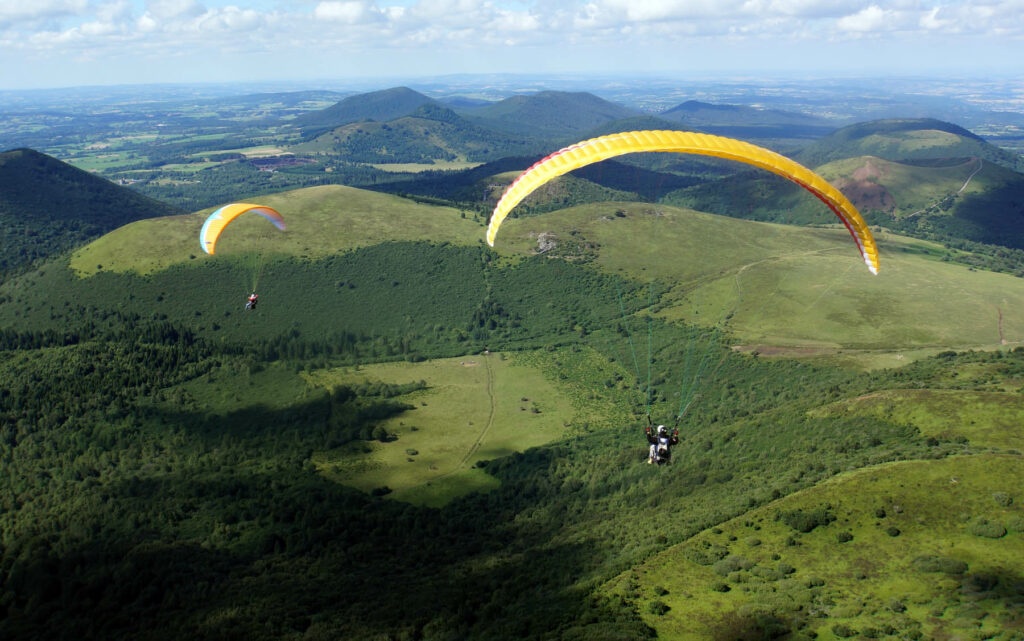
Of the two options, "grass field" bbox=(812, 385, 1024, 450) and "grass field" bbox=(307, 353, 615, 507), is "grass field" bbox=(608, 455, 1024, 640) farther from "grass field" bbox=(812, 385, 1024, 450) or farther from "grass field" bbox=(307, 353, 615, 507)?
"grass field" bbox=(307, 353, 615, 507)

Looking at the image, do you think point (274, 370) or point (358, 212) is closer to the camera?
point (274, 370)

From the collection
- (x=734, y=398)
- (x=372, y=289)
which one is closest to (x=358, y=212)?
(x=372, y=289)

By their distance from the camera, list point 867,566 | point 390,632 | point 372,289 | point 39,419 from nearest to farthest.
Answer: point 867,566 → point 390,632 → point 39,419 → point 372,289

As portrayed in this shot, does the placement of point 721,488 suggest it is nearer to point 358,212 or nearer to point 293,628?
point 293,628

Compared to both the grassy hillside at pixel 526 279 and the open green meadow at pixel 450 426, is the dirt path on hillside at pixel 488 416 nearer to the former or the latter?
the open green meadow at pixel 450 426

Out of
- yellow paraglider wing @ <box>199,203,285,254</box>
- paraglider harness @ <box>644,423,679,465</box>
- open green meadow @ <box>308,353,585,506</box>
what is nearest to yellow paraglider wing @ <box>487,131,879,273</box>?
paraglider harness @ <box>644,423,679,465</box>

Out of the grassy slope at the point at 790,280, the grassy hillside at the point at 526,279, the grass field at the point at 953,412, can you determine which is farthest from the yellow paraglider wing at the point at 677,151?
the grassy slope at the point at 790,280
